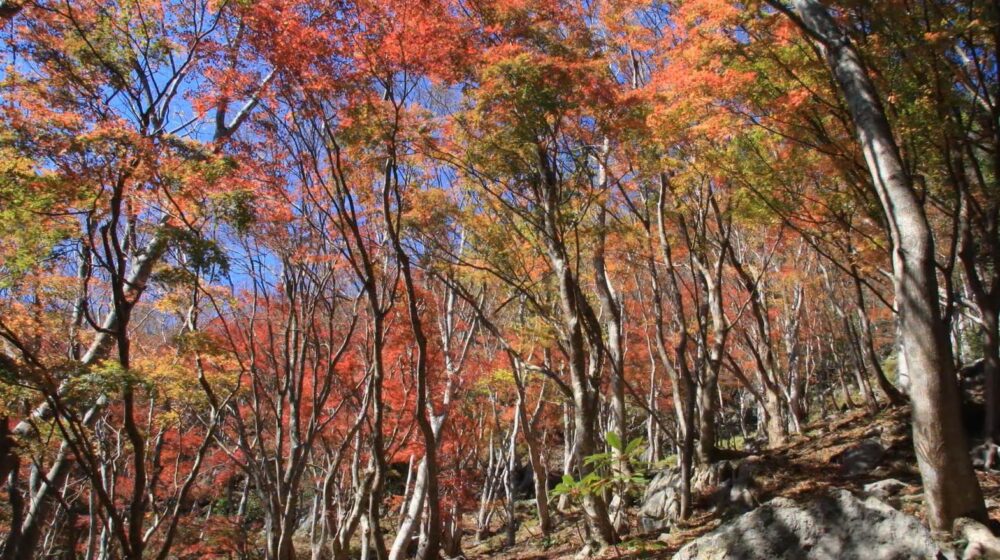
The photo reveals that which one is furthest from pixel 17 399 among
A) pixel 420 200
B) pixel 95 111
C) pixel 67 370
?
pixel 420 200

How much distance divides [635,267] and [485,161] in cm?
555

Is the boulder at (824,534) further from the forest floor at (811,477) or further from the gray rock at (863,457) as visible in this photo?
the gray rock at (863,457)

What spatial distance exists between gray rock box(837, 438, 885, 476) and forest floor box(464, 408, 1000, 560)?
9 centimetres

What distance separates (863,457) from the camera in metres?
9.49

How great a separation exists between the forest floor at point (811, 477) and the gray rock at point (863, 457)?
0.31 ft

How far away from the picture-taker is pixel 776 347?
64.4ft

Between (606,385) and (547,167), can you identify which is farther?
(606,385)

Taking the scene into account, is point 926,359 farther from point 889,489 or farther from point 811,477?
point 811,477

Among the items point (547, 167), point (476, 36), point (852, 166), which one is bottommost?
point (852, 166)

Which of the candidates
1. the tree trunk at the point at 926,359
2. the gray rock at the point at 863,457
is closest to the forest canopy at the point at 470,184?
the tree trunk at the point at 926,359

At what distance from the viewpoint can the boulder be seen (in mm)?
4094

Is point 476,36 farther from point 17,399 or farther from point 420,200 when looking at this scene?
point 17,399

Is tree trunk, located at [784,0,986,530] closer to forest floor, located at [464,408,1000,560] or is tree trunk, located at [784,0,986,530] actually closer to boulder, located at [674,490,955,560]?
boulder, located at [674,490,955,560]

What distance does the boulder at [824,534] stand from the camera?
13.4ft
